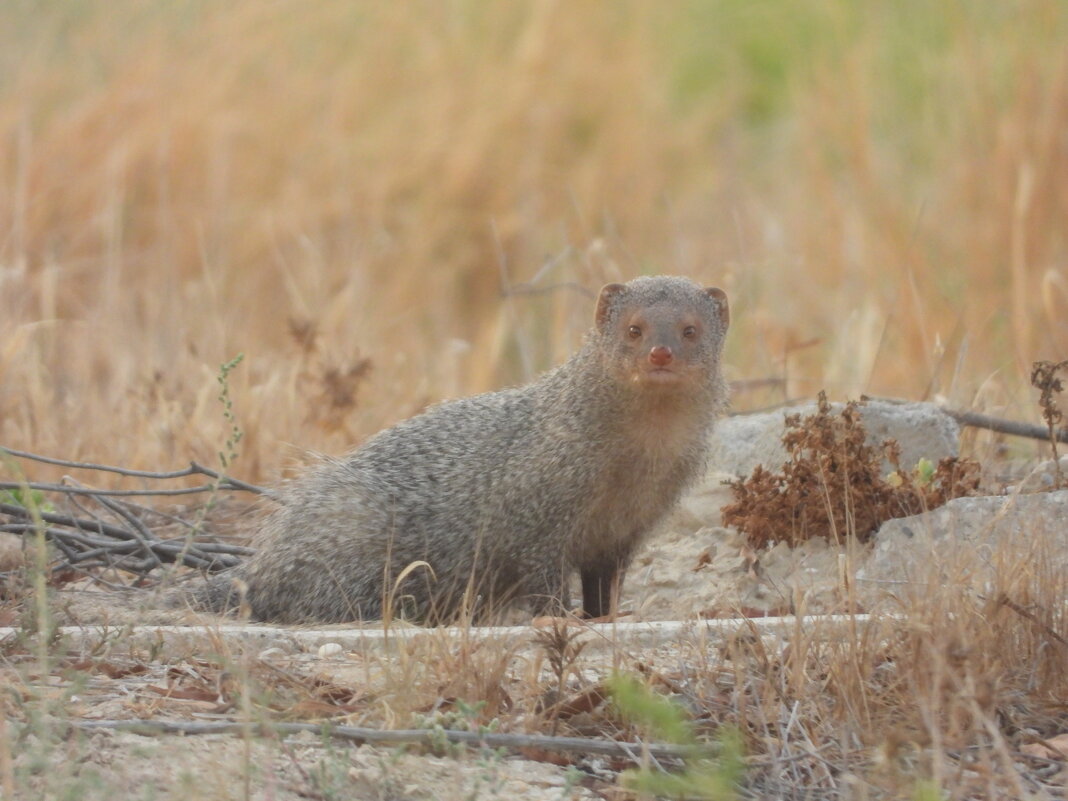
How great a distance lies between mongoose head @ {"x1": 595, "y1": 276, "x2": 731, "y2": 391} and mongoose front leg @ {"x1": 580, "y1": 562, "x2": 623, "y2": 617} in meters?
0.40

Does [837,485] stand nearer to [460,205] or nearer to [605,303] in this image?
[605,303]

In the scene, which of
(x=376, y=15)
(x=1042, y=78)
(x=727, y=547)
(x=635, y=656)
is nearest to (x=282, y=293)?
(x=376, y=15)

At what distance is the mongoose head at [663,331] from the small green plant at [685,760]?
1019 mm

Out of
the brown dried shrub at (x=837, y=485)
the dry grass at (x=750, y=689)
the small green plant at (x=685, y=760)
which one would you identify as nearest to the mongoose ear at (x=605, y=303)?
the brown dried shrub at (x=837, y=485)

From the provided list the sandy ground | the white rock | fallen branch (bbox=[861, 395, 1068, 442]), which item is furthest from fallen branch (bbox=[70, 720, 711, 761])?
fallen branch (bbox=[861, 395, 1068, 442])

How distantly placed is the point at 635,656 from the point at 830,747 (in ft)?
1.27

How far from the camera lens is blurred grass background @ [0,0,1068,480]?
14.7ft

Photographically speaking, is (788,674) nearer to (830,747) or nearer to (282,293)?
(830,747)

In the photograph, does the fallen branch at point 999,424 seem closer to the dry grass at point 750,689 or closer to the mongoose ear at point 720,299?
the mongoose ear at point 720,299

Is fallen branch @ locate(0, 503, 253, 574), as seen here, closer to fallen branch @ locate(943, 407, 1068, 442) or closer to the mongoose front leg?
the mongoose front leg

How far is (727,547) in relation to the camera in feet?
10.7

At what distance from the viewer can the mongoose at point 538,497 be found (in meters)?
3.01

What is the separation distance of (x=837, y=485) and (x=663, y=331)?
0.47 m

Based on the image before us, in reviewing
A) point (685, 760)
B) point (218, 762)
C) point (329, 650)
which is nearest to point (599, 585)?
point (329, 650)
